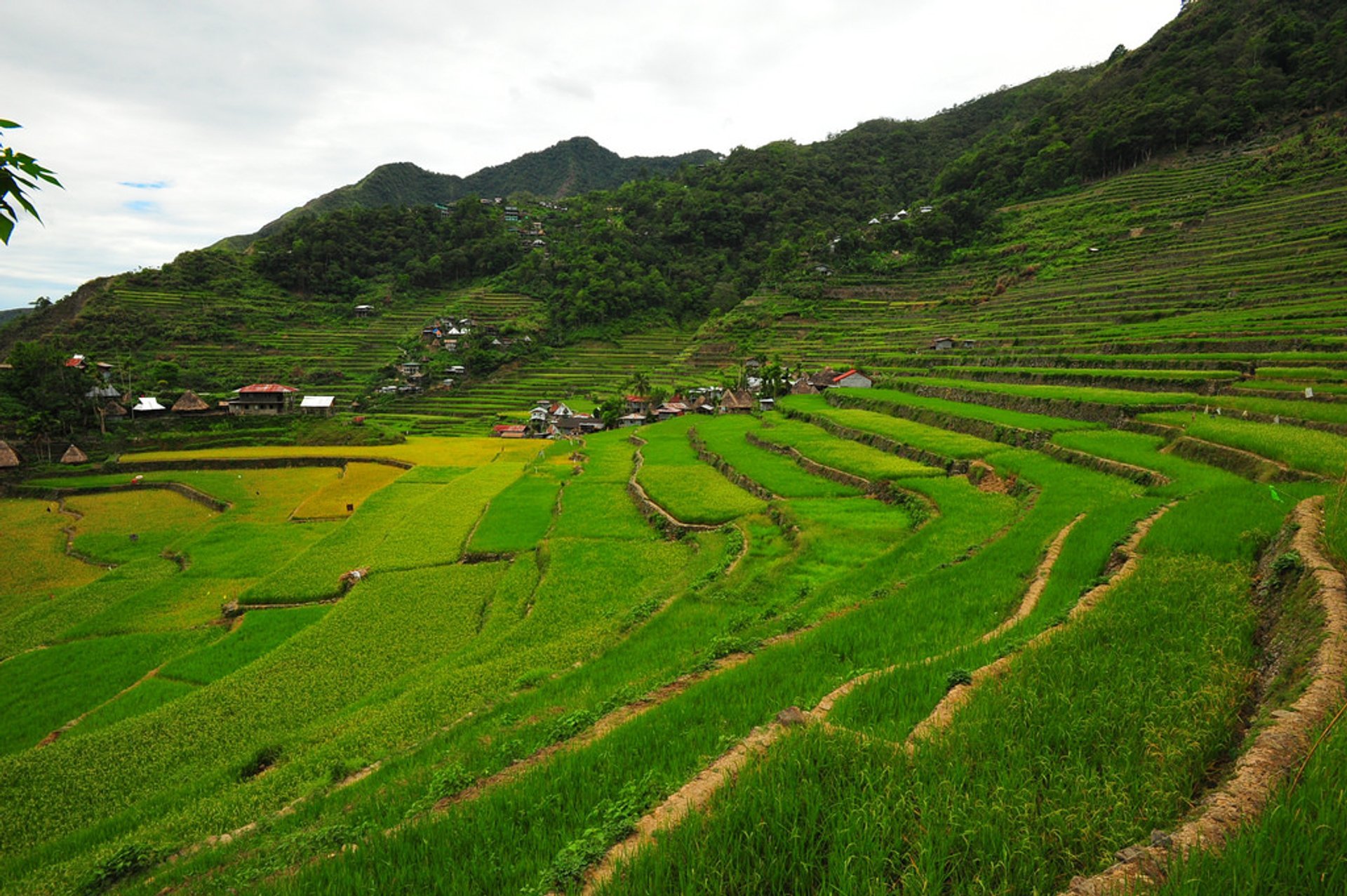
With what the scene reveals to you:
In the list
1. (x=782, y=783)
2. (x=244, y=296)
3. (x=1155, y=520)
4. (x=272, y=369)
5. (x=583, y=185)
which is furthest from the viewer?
(x=583, y=185)

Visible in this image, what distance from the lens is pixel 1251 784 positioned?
8.62 feet

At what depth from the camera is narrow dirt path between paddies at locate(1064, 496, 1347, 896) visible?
220 centimetres

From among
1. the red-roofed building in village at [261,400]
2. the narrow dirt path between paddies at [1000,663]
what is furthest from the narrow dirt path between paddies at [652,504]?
the red-roofed building in village at [261,400]

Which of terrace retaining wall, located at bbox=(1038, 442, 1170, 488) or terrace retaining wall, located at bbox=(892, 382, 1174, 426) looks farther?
terrace retaining wall, located at bbox=(892, 382, 1174, 426)

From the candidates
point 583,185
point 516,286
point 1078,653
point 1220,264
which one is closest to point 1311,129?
point 1220,264

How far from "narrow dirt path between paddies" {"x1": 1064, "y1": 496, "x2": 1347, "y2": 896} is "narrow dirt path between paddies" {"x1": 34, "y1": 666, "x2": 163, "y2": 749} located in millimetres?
13737

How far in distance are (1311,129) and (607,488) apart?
6435 centimetres

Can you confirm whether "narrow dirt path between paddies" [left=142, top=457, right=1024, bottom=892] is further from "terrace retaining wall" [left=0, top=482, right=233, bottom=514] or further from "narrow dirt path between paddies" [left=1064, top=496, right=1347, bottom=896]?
"terrace retaining wall" [left=0, top=482, right=233, bottom=514]

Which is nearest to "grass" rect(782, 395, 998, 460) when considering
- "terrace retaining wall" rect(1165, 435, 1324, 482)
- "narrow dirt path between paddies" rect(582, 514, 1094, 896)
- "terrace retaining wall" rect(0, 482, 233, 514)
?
"terrace retaining wall" rect(1165, 435, 1324, 482)

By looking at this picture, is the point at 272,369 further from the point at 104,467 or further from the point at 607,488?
the point at 607,488

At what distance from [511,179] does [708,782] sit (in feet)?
637

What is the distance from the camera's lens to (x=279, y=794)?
20.7 ft

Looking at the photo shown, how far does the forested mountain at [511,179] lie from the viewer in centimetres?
12738

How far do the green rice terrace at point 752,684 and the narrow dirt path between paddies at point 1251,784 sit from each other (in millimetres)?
21
